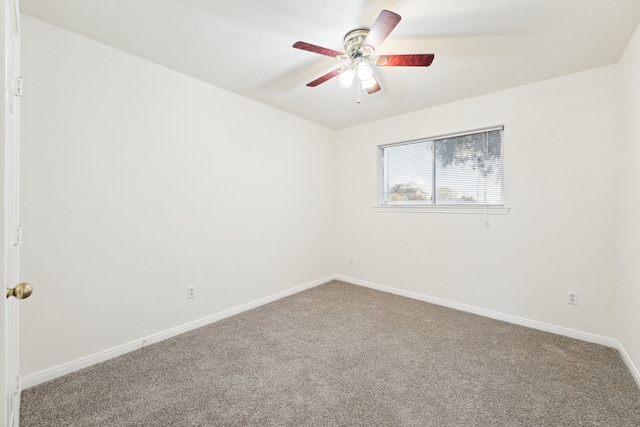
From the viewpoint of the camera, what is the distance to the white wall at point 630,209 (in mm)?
1865

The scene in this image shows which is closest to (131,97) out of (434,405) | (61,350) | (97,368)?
(61,350)

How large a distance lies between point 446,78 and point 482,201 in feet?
4.44

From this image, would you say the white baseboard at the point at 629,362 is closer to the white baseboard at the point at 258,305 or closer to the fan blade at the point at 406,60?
the white baseboard at the point at 258,305

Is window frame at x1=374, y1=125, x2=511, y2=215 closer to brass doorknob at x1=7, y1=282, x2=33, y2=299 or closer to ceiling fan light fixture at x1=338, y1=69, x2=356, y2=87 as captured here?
ceiling fan light fixture at x1=338, y1=69, x2=356, y2=87

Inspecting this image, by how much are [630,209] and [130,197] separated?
3748mm

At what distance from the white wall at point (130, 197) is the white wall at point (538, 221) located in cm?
190

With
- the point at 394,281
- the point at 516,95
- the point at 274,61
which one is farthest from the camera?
the point at 394,281

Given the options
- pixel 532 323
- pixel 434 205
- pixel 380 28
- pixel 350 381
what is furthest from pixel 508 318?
pixel 380 28

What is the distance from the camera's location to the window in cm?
295

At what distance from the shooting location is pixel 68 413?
1.55m

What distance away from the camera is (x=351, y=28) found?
1.83 m

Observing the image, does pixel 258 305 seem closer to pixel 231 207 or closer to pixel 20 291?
pixel 231 207

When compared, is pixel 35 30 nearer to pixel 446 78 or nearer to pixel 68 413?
pixel 68 413

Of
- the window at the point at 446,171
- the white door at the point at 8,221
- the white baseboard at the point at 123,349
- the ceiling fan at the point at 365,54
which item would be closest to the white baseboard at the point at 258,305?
the white baseboard at the point at 123,349
